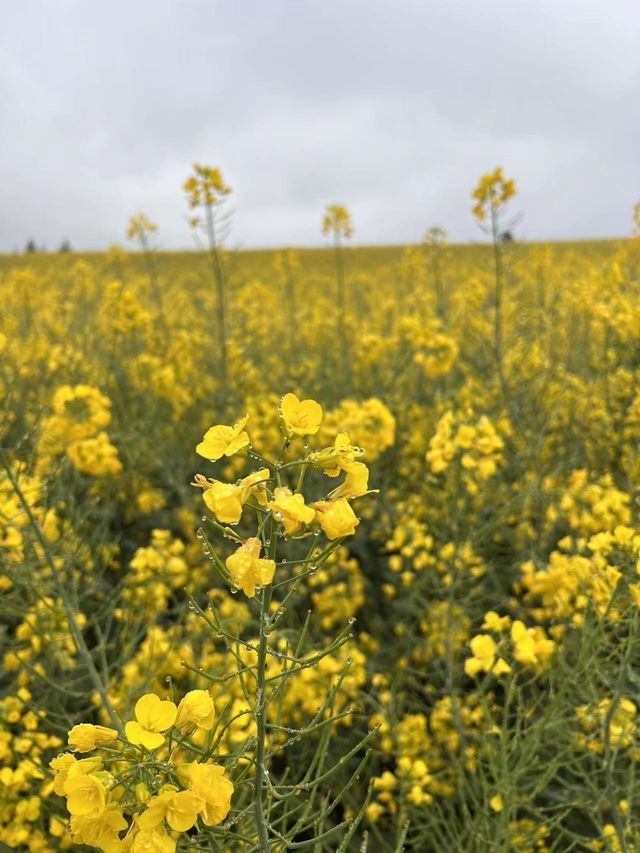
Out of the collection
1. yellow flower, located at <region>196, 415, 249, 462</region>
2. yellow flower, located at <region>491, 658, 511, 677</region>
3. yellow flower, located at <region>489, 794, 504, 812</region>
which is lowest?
yellow flower, located at <region>489, 794, 504, 812</region>

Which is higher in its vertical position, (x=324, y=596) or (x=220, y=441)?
(x=220, y=441)

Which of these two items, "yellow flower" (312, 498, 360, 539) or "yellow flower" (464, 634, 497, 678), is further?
"yellow flower" (464, 634, 497, 678)

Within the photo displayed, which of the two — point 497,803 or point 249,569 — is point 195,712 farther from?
point 497,803

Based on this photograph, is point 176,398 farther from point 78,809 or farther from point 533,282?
point 533,282

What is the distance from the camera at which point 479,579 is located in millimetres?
3266

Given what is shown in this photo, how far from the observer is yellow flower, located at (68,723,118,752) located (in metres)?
0.76

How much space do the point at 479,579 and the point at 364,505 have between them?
0.76 metres

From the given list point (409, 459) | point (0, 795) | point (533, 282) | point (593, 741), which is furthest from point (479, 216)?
point (533, 282)

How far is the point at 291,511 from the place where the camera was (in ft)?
2.38

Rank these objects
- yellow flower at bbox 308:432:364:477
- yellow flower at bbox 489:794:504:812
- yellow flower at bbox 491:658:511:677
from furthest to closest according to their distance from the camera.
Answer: yellow flower at bbox 491:658:511:677 < yellow flower at bbox 489:794:504:812 < yellow flower at bbox 308:432:364:477

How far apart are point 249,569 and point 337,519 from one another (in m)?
0.13

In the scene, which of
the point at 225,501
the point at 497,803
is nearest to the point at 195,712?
the point at 225,501

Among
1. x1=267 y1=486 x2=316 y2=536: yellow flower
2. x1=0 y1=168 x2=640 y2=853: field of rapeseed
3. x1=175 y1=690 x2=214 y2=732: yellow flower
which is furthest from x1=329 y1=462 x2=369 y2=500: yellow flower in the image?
x1=175 y1=690 x2=214 y2=732: yellow flower

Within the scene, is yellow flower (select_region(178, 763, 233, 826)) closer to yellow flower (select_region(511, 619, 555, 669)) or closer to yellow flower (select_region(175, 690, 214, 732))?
yellow flower (select_region(175, 690, 214, 732))
